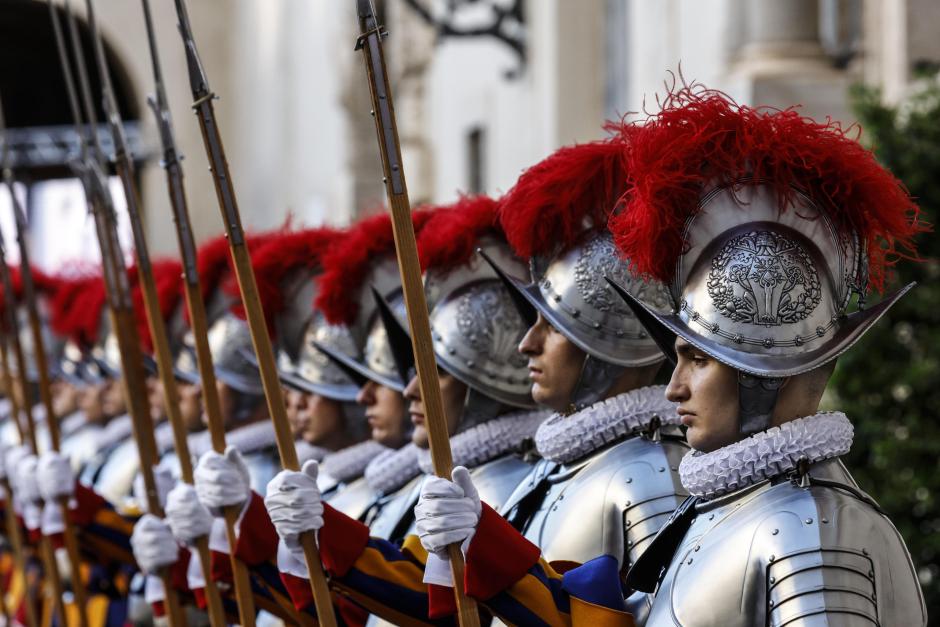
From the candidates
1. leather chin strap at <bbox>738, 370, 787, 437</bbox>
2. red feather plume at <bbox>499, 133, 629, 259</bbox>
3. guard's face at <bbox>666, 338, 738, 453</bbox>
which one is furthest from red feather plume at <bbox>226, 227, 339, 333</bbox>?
leather chin strap at <bbox>738, 370, 787, 437</bbox>

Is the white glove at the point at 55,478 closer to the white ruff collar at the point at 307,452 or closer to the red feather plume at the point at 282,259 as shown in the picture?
the white ruff collar at the point at 307,452

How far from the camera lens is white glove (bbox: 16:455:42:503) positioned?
21.3ft

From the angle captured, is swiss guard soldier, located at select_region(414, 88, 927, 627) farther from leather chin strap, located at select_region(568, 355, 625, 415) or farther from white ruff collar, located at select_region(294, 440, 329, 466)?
white ruff collar, located at select_region(294, 440, 329, 466)

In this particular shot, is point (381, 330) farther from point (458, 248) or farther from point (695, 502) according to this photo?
point (695, 502)

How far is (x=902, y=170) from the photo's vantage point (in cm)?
551

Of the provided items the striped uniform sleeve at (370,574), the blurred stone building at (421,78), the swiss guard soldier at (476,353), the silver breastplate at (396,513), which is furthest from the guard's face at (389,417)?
the blurred stone building at (421,78)

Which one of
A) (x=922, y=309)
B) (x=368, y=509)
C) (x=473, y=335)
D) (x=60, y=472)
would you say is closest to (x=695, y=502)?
(x=473, y=335)

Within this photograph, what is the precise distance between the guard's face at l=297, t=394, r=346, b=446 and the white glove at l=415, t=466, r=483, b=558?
7.60ft

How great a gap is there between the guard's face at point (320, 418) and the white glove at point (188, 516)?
885 millimetres

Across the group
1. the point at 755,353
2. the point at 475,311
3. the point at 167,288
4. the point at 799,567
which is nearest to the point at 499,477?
the point at 475,311

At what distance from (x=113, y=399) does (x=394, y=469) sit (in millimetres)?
3824

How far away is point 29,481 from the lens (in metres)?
6.50

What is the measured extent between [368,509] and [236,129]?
2127 cm

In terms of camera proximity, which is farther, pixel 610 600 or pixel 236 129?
pixel 236 129
